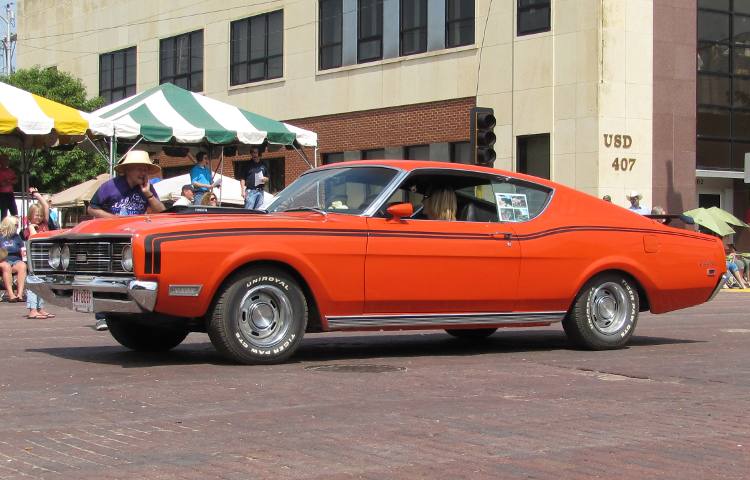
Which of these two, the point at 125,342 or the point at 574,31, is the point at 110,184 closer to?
the point at 125,342

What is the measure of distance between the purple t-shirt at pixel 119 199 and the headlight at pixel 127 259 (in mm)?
2370

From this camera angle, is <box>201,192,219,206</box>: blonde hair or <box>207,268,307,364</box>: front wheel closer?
<box>207,268,307,364</box>: front wheel

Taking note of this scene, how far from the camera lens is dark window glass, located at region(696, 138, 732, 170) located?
28797 millimetres

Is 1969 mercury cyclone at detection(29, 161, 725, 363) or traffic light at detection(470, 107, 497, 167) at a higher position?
traffic light at detection(470, 107, 497, 167)

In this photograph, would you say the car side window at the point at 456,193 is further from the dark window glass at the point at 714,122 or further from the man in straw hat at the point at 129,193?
the dark window glass at the point at 714,122

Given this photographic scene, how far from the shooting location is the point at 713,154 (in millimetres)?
29141

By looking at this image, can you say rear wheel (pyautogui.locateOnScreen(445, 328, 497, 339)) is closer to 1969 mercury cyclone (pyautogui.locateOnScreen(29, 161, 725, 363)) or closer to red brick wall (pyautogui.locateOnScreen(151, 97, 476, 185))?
1969 mercury cyclone (pyautogui.locateOnScreen(29, 161, 725, 363))

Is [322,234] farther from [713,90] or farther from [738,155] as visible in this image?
[738,155]

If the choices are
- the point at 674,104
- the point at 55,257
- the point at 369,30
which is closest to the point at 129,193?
the point at 55,257

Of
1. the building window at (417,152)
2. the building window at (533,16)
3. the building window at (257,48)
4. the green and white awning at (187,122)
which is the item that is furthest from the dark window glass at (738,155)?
the building window at (257,48)

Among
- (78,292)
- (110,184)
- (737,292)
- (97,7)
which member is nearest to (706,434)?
(78,292)

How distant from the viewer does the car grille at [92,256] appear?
855cm

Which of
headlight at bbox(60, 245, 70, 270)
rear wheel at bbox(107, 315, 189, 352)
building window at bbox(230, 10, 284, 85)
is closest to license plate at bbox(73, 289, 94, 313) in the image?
headlight at bbox(60, 245, 70, 270)

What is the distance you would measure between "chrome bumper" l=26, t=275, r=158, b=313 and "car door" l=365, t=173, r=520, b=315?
1.82m
